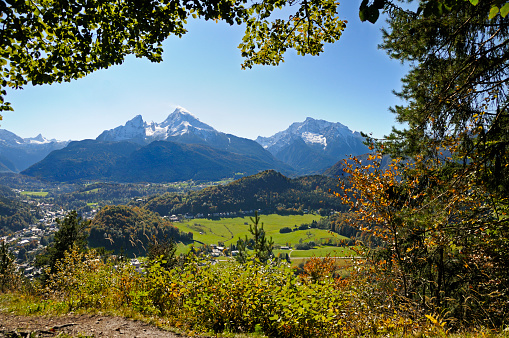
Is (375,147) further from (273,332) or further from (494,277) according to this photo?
(273,332)

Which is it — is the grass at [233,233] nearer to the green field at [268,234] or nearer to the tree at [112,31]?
the green field at [268,234]

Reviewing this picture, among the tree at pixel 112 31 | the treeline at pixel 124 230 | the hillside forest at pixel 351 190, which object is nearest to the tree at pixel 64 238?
the hillside forest at pixel 351 190

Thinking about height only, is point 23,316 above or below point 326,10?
below

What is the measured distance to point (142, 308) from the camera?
6.79 m

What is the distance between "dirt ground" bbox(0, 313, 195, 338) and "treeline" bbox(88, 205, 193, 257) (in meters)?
121

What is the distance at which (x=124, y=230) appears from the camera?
135500 mm

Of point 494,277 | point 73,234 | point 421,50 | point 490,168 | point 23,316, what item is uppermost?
point 421,50

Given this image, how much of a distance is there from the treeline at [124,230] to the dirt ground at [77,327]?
396ft

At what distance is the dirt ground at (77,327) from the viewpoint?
17.0 ft

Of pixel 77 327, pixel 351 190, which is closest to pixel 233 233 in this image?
pixel 351 190

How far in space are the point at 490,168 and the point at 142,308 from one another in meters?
9.66

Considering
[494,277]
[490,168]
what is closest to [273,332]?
[494,277]

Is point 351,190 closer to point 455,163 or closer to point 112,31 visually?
point 455,163

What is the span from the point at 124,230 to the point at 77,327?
489ft
